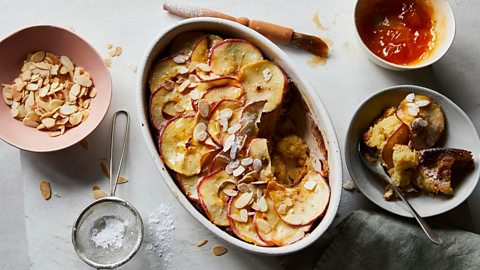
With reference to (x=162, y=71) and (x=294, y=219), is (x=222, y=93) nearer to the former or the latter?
(x=162, y=71)

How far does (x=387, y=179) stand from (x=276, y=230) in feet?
0.90

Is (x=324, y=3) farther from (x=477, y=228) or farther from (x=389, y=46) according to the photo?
(x=477, y=228)

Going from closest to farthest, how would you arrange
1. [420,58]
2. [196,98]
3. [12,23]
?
1. [196,98]
2. [420,58]
3. [12,23]

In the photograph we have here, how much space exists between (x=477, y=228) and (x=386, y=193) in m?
0.26

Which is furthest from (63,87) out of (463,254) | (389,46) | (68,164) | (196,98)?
(463,254)

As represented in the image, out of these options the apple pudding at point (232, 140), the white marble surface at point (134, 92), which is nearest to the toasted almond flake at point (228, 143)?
the apple pudding at point (232, 140)

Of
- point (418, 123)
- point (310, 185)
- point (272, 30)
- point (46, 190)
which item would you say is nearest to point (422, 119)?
point (418, 123)

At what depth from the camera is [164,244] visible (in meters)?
1.46

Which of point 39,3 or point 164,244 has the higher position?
point 39,3

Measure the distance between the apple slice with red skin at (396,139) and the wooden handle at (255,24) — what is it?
1.06 ft

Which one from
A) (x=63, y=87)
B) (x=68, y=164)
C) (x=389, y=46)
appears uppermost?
(x=389, y=46)

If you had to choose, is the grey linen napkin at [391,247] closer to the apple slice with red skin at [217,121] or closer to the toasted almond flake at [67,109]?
the apple slice with red skin at [217,121]

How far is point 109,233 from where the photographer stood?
4.69 feet

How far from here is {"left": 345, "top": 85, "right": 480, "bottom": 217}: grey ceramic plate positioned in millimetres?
1366
